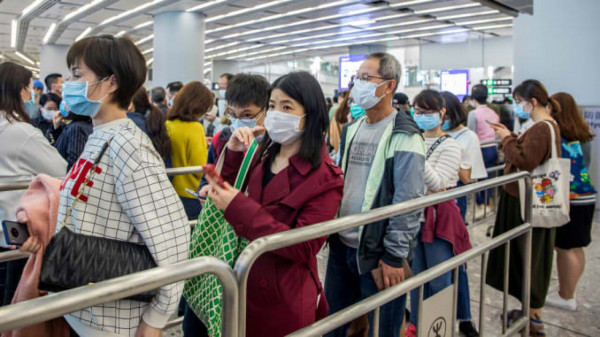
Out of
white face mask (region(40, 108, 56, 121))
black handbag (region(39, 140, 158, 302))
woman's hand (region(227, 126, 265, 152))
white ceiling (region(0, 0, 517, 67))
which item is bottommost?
black handbag (region(39, 140, 158, 302))

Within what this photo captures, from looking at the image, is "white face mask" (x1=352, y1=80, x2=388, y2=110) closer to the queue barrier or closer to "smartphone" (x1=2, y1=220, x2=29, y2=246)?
the queue barrier

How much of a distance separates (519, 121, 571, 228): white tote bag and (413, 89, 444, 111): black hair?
75 centimetres

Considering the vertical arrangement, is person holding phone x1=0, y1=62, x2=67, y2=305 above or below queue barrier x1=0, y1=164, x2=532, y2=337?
above

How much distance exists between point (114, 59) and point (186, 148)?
7.00 ft

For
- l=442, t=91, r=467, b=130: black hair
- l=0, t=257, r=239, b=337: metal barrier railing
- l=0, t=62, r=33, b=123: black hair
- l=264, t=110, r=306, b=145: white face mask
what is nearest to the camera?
l=0, t=257, r=239, b=337: metal barrier railing

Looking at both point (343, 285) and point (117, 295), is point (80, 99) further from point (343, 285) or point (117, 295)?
point (343, 285)

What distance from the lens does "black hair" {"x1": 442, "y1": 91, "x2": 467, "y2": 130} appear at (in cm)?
379

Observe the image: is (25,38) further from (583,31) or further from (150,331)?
(150,331)

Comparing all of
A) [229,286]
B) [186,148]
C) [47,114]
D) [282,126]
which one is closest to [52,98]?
[47,114]

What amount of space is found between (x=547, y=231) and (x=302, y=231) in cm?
263

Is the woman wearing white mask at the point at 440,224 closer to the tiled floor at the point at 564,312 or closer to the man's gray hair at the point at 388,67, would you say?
the man's gray hair at the point at 388,67

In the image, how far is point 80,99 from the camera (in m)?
1.57

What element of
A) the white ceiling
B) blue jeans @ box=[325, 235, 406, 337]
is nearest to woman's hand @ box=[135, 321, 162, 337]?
blue jeans @ box=[325, 235, 406, 337]

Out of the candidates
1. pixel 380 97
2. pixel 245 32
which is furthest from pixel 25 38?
pixel 380 97
